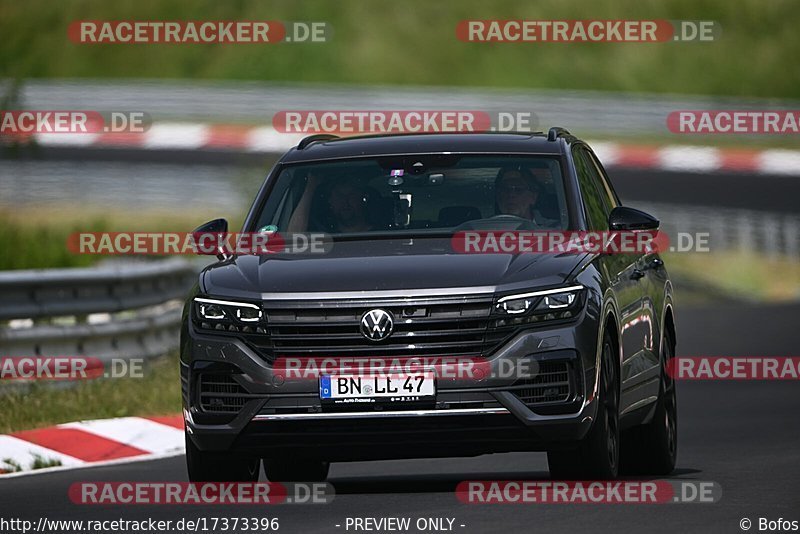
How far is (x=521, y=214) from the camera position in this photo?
A: 1136 cm

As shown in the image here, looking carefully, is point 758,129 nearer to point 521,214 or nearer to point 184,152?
point 184,152

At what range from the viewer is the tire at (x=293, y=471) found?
12.0 m

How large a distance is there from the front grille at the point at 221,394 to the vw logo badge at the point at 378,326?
0.67 meters

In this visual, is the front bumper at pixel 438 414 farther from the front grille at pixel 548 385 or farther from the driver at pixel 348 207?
the driver at pixel 348 207

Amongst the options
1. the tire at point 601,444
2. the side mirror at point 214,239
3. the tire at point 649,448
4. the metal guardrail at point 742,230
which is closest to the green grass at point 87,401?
the side mirror at point 214,239

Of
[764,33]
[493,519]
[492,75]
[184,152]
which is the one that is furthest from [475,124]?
[493,519]

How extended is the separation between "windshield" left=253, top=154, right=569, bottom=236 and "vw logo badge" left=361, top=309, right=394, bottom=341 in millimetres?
1059

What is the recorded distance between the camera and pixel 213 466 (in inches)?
431

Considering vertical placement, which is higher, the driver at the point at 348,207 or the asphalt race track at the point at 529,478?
the driver at the point at 348,207

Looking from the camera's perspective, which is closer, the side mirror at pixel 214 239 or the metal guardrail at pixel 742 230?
the side mirror at pixel 214 239

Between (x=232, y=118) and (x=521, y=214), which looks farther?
(x=232, y=118)

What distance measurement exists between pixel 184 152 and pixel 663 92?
46.2 feet

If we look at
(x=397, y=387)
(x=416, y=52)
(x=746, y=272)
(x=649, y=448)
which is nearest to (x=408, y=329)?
(x=397, y=387)

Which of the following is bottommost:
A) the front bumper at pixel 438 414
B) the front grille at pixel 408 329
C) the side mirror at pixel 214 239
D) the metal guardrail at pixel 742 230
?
the front bumper at pixel 438 414
